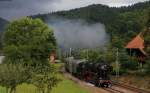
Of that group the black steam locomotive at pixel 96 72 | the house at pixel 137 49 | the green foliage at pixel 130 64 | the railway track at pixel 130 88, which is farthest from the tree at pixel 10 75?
the house at pixel 137 49

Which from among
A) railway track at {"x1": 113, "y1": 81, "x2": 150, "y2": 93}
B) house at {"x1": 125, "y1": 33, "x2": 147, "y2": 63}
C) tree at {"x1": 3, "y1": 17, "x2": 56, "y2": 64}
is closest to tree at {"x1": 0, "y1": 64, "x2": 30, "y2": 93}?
railway track at {"x1": 113, "y1": 81, "x2": 150, "y2": 93}

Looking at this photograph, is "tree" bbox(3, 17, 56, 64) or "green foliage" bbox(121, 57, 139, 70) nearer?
"green foliage" bbox(121, 57, 139, 70)

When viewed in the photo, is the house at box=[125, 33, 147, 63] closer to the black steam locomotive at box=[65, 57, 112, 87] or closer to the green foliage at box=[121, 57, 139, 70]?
the green foliage at box=[121, 57, 139, 70]

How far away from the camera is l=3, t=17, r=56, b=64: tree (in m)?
93.1

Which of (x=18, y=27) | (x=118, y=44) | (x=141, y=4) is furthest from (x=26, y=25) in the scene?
(x=141, y=4)

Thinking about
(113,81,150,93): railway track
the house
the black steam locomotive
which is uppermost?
the house

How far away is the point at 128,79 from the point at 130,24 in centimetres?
6576

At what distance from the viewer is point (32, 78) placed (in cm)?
4884

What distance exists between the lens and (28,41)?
314 ft

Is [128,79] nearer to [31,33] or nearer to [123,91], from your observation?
[123,91]

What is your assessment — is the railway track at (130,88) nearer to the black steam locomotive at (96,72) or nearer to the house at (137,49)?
the black steam locomotive at (96,72)

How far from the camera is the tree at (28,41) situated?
306 ft

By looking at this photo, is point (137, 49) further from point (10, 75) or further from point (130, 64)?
point (10, 75)

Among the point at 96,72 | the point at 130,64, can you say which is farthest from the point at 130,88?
the point at 130,64
